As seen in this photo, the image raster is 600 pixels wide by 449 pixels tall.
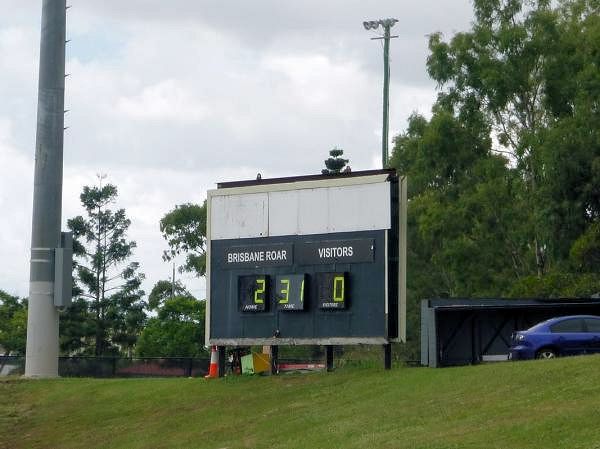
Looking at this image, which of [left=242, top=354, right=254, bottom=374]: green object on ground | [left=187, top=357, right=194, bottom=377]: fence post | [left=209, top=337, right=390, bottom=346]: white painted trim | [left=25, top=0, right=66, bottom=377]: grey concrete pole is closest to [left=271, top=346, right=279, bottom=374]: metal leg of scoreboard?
[left=242, top=354, right=254, bottom=374]: green object on ground

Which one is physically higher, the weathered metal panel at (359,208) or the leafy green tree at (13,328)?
the weathered metal panel at (359,208)

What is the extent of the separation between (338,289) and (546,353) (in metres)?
5.25

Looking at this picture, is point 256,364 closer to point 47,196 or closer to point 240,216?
point 240,216

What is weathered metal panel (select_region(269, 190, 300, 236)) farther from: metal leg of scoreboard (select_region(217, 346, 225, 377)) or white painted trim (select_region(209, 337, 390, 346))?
metal leg of scoreboard (select_region(217, 346, 225, 377))

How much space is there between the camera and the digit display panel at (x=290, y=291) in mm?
29656

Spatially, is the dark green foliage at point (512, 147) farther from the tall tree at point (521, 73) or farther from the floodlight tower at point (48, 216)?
the floodlight tower at point (48, 216)

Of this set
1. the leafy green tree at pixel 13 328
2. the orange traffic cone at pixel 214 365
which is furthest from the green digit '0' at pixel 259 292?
the leafy green tree at pixel 13 328

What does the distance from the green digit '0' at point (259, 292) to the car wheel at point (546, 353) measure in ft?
22.9

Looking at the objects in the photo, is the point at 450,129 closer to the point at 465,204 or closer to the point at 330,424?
the point at 465,204

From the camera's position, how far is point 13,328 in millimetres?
78500

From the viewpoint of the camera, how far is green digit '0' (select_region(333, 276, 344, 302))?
29141 mm

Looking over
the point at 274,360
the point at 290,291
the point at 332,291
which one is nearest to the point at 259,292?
the point at 290,291

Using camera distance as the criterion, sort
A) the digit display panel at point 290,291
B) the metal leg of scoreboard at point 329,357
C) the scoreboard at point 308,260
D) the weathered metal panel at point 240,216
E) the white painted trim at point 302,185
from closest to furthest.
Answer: the scoreboard at point 308,260
the digit display panel at point 290,291
the white painted trim at point 302,185
the metal leg of scoreboard at point 329,357
the weathered metal panel at point 240,216

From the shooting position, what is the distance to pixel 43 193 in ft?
119
